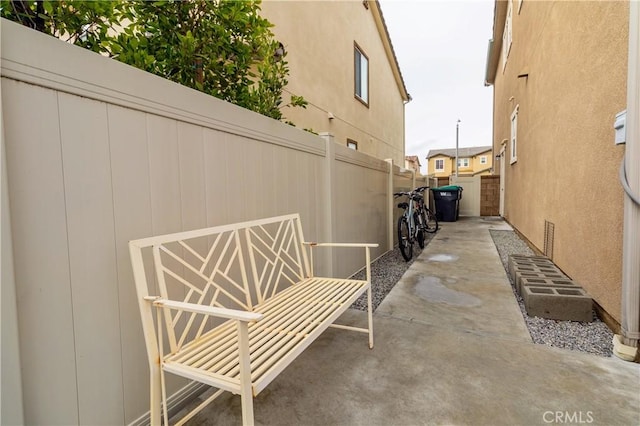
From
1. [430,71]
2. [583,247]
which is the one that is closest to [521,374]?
[583,247]

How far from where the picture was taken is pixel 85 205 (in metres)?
1.21

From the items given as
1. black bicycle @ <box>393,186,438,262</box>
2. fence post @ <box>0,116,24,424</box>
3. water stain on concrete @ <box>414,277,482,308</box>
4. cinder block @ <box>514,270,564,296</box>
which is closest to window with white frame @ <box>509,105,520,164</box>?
black bicycle @ <box>393,186,438,262</box>

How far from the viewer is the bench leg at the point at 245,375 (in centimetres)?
109

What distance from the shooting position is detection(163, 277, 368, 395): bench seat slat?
1237mm

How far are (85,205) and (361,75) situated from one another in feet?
29.6

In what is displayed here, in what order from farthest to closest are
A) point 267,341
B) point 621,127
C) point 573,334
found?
point 573,334 < point 621,127 < point 267,341

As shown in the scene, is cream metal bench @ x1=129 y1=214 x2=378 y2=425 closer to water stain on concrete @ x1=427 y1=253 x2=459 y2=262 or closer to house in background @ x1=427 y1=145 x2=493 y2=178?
water stain on concrete @ x1=427 y1=253 x2=459 y2=262

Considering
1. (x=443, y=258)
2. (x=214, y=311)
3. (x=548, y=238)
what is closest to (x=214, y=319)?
(x=214, y=311)

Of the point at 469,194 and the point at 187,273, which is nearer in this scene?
the point at 187,273

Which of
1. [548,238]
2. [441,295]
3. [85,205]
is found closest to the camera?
[85,205]

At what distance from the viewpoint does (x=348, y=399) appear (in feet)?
5.62

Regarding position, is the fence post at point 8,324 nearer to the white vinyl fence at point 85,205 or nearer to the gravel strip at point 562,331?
the white vinyl fence at point 85,205

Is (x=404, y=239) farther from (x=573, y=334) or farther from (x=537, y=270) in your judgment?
(x=573, y=334)

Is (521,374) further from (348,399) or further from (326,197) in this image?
(326,197)
